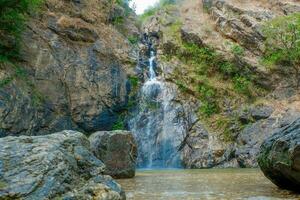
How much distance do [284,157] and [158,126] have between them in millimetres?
15408

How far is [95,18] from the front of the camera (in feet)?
88.5

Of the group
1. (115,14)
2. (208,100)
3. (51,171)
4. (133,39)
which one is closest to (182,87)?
(208,100)

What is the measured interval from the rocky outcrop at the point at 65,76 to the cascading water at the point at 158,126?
4.21ft

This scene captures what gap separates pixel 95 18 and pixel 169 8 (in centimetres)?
782

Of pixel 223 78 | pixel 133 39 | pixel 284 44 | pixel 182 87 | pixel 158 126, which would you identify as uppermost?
pixel 133 39

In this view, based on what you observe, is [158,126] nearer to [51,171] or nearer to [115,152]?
[115,152]

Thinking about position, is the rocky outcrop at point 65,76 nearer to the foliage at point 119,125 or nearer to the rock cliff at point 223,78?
the foliage at point 119,125

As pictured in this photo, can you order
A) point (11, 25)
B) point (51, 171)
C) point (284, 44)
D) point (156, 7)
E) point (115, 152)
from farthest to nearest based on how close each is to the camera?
point (156, 7) < point (284, 44) < point (11, 25) < point (115, 152) < point (51, 171)

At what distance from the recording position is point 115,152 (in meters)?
12.6

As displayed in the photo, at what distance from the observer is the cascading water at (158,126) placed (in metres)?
22.0

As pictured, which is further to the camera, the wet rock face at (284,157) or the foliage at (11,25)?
the foliage at (11,25)

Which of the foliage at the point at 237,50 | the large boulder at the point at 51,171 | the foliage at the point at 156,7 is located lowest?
the large boulder at the point at 51,171

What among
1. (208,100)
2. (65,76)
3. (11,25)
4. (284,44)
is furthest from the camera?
(284,44)

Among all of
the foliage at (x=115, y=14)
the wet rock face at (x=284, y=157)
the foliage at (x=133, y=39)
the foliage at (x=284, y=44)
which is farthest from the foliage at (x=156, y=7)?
the wet rock face at (x=284, y=157)
